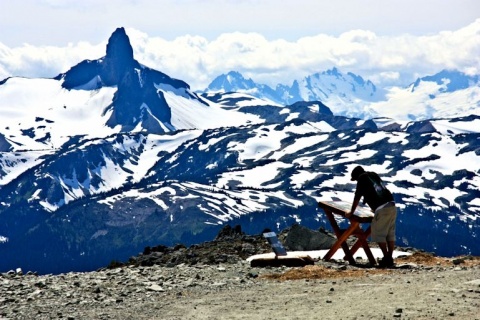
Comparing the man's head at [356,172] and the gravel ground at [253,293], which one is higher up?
the man's head at [356,172]

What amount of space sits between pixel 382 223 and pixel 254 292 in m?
7.47

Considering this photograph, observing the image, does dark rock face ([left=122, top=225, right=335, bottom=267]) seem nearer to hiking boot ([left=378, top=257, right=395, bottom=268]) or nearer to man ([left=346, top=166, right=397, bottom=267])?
hiking boot ([left=378, top=257, right=395, bottom=268])

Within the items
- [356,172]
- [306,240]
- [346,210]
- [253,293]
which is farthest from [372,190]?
[306,240]

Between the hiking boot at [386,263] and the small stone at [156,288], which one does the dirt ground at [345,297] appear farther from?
the hiking boot at [386,263]

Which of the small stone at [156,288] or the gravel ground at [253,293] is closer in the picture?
the gravel ground at [253,293]

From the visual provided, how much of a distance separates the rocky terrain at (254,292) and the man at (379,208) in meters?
0.99

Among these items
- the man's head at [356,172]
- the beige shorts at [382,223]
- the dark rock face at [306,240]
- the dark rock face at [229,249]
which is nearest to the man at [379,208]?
the beige shorts at [382,223]

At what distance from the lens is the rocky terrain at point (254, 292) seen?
2370 cm

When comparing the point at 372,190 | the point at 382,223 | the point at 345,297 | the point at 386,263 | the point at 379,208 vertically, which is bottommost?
the point at 386,263

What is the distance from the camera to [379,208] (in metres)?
33.0

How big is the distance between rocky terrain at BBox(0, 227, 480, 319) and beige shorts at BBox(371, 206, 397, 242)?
1.25m

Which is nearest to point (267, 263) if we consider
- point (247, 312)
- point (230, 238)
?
point (247, 312)

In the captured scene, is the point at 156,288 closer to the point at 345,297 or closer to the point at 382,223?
the point at 345,297

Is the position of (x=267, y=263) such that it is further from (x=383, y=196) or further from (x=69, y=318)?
(x=69, y=318)
